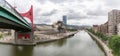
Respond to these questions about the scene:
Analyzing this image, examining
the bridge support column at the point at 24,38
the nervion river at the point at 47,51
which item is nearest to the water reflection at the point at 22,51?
the nervion river at the point at 47,51

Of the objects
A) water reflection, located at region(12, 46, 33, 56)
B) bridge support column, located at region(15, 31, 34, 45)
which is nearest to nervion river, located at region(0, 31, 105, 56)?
water reflection, located at region(12, 46, 33, 56)

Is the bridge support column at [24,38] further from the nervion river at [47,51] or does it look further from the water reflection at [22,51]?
the water reflection at [22,51]

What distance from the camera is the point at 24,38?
64.7m

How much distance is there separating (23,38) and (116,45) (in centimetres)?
3263

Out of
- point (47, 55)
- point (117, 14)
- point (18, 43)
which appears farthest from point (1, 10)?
point (117, 14)

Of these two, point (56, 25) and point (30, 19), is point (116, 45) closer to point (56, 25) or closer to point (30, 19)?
point (30, 19)

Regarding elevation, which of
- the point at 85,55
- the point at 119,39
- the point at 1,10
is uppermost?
the point at 1,10

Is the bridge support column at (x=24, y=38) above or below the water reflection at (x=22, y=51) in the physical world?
above

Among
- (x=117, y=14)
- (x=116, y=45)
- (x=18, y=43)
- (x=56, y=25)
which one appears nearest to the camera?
(x=116, y=45)

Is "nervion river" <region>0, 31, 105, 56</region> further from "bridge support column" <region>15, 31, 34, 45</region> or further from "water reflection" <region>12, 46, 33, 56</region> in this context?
"bridge support column" <region>15, 31, 34, 45</region>

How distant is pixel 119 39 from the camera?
39.8 metres

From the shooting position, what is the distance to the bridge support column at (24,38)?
6394cm

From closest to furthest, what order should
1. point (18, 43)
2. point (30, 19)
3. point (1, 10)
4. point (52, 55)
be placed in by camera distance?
point (1, 10) < point (52, 55) < point (18, 43) < point (30, 19)

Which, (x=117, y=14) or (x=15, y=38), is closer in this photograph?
(x=15, y=38)
